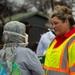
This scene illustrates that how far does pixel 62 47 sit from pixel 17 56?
866mm

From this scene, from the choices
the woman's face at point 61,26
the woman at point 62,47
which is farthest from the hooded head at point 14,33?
the woman's face at point 61,26

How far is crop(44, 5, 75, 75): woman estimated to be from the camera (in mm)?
3717

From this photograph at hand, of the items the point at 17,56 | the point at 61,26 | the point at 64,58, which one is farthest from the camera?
the point at 17,56

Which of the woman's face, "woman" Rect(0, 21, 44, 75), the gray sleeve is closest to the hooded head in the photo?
"woman" Rect(0, 21, 44, 75)

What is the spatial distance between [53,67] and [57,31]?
393 mm

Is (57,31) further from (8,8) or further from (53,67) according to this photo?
(8,8)

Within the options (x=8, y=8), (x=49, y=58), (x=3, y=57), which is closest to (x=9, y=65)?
(x=3, y=57)

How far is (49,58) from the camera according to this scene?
3924 mm

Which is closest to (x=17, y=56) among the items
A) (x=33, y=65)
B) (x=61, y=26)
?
(x=33, y=65)

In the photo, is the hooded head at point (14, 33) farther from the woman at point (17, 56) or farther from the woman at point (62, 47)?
the woman at point (62, 47)

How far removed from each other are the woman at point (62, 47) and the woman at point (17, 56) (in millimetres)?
503

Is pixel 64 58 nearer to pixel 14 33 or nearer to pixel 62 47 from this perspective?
pixel 62 47

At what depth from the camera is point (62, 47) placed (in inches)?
149

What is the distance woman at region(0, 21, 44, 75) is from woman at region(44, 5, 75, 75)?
1.65 ft
